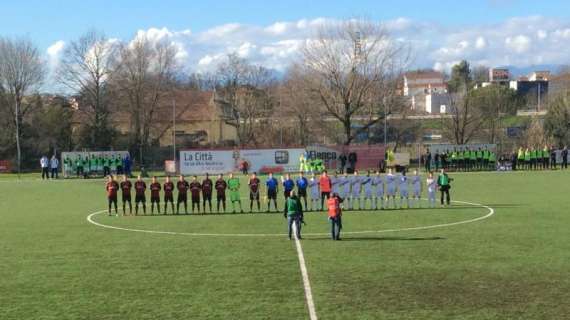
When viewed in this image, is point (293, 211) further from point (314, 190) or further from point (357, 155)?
point (357, 155)

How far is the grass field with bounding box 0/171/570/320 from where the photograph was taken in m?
11.3

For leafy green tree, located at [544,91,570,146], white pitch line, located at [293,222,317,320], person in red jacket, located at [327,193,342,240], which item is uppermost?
leafy green tree, located at [544,91,570,146]

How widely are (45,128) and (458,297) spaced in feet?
201

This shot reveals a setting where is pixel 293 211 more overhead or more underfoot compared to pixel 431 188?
more underfoot

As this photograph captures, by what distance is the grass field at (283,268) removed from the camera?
11328mm

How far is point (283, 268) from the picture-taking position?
48.1ft

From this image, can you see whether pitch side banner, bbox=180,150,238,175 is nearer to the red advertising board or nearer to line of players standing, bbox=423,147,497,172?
line of players standing, bbox=423,147,497,172

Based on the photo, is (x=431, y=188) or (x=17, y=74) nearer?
(x=431, y=188)

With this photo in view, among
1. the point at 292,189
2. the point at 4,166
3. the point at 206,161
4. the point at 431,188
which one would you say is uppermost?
the point at 206,161

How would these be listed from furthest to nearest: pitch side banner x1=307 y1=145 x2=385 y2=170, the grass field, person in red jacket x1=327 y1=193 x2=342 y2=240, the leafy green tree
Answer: the leafy green tree
pitch side banner x1=307 y1=145 x2=385 y2=170
person in red jacket x1=327 y1=193 x2=342 y2=240
the grass field

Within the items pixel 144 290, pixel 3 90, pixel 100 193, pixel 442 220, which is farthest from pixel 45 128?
pixel 144 290

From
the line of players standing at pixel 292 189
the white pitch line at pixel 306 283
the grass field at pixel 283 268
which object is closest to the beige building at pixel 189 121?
the line of players standing at pixel 292 189

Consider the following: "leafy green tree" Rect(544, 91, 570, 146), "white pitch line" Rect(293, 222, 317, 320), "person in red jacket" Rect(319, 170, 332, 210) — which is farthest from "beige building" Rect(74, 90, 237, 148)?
"white pitch line" Rect(293, 222, 317, 320)

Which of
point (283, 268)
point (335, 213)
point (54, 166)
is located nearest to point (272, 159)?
point (54, 166)
